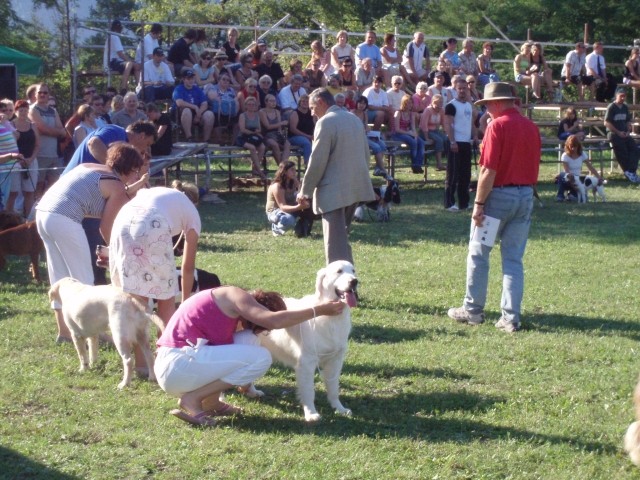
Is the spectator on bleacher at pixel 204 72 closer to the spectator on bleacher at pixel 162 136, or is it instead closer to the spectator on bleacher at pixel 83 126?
the spectator on bleacher at pixel 162 136

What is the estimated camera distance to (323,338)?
5945mm

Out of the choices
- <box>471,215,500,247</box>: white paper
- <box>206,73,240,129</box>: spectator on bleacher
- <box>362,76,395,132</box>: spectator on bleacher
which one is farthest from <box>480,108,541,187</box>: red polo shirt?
<box>362,76,395,132</box>: spectator on bleacher

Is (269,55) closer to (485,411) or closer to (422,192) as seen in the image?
(422,192)

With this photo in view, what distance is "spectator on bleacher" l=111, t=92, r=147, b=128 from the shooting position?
14.7 meters

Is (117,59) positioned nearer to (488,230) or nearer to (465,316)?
(465,316)

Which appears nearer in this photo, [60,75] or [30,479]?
[30,479]

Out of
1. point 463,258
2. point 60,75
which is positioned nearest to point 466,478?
point 463,258

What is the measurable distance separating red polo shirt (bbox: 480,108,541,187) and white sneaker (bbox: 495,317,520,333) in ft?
3.87

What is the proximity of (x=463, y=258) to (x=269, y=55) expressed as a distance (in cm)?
873

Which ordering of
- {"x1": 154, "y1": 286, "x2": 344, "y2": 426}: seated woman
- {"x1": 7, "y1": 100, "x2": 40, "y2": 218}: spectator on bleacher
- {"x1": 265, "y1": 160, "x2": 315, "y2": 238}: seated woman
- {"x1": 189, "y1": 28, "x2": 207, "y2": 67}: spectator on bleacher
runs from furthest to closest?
{"x1": 189, "y1": 28, "x2": 207, "y2": 67}: spectator on bleacher, {"x1": 7, "y1": 100, "x2": 40, "y2": 218}: spectator on bleacher, {"x1": 265, "y1": 160, "x2": 315, "y2": 238}: seated woman, {"x1": 154, "y1": 286, "x2": 344, "y2": 426}: seated woman

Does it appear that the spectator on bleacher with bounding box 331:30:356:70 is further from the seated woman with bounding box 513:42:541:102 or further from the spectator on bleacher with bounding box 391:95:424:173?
the seated woman with bounding box 513:42:541:102

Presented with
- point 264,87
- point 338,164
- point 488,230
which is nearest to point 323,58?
point 264,87

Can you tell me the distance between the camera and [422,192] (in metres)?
19.4

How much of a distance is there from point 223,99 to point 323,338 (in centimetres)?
1245
